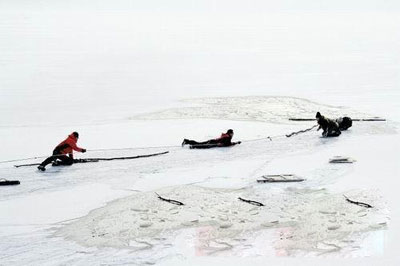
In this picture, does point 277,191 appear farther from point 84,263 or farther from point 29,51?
point 29,51

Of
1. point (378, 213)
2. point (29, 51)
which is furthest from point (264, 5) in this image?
point (378, 213)

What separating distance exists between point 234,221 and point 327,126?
5.23m

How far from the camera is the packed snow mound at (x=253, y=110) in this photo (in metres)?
14.1

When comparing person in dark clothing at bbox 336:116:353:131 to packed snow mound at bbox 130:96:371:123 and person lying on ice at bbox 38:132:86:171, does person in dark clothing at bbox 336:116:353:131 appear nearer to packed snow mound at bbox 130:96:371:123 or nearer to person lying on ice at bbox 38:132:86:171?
packed snow mound at bbox 130:96:371:123

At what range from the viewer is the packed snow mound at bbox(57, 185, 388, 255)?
250 inches

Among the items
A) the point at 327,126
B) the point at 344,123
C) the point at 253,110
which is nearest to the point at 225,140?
the point at 327,126

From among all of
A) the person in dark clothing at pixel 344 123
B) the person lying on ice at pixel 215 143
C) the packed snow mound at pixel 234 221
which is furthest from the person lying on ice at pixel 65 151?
the person in dark clothing at pixel 344 123

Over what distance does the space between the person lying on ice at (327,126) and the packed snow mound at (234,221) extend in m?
3.70

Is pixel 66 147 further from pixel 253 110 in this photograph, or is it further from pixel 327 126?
pixel 253 110

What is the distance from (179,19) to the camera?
185 ft

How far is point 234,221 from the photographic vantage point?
22.9ft

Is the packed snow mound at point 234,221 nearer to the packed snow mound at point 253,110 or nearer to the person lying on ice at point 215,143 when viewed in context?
the person lying on ice at point 215,143

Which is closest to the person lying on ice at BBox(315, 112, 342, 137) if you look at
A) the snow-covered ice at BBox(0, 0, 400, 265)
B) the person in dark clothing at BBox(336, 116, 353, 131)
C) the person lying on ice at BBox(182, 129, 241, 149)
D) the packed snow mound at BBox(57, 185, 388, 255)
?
the snow-covered ice at BBox(0, 0, 400, 265)

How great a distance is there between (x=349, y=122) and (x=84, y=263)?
774 cm
